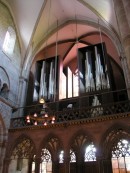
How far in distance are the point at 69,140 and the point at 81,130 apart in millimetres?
759

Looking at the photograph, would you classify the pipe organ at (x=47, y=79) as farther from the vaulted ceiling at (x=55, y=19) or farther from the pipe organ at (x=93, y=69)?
the pipe organ at (x=93, y=69)

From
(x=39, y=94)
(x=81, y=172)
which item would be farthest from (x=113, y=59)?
(x=81, y=172)

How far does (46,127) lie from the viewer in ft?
35.1

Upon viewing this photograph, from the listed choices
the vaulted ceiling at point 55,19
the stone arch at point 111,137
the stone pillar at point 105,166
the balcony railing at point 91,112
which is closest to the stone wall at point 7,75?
the vaulted ceiling at point 55,19

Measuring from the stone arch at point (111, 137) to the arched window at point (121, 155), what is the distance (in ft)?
0.71

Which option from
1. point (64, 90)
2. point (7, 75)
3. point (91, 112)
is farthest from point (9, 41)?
point (91, 112)

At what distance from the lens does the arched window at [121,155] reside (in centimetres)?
893

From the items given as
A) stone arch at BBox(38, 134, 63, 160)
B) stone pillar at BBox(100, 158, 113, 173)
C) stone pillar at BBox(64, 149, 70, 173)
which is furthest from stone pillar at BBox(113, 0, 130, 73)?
stone arch at BBox(38, 134, 63, 160)

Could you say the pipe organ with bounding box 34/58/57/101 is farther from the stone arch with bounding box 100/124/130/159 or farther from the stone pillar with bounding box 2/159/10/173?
the stone arch with bounding box 100/124/130/159

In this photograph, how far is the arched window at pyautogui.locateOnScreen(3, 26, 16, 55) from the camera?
43.2ft

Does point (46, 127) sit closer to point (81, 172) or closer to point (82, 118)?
point (82, 118)

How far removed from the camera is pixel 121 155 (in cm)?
906

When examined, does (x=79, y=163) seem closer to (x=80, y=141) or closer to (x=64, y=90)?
(x=80, y=141)

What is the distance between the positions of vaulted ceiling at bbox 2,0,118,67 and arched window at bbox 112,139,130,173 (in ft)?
22.9
